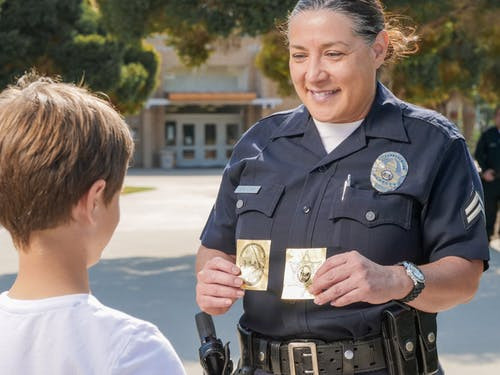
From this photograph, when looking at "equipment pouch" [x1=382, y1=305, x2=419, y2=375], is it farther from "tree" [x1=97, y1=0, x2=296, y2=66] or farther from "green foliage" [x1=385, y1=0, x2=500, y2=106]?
"green foliage" [x1=385, y1=0, x2=500, y2=106]

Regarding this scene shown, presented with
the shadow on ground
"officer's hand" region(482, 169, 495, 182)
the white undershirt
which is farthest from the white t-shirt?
"officer's hand" region(482, 169, 495, 182)

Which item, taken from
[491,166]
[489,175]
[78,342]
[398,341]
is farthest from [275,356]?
[491,166]

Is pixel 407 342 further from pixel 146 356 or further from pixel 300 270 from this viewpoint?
pixel 146 356

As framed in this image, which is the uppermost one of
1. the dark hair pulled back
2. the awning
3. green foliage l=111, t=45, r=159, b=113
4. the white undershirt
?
the dark hair pulled back

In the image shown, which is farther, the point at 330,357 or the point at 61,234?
the point at 330,357

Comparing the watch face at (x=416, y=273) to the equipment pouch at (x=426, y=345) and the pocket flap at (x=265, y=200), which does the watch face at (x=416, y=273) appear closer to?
the equipment pouch at (x=426, y=345)

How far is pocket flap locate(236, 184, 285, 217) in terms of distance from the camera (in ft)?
8.05

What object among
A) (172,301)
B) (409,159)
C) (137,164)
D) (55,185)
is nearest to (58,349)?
(55,185)

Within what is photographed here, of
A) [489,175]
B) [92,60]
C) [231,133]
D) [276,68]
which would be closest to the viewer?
[489,175]

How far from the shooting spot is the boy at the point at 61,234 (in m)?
1.57

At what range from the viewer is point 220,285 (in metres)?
2.38

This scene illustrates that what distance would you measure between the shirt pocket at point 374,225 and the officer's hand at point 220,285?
27 centimetres

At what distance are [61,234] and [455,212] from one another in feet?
3.63

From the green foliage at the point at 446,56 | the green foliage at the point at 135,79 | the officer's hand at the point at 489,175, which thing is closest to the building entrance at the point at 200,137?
the green foliage at the point at 135,79
